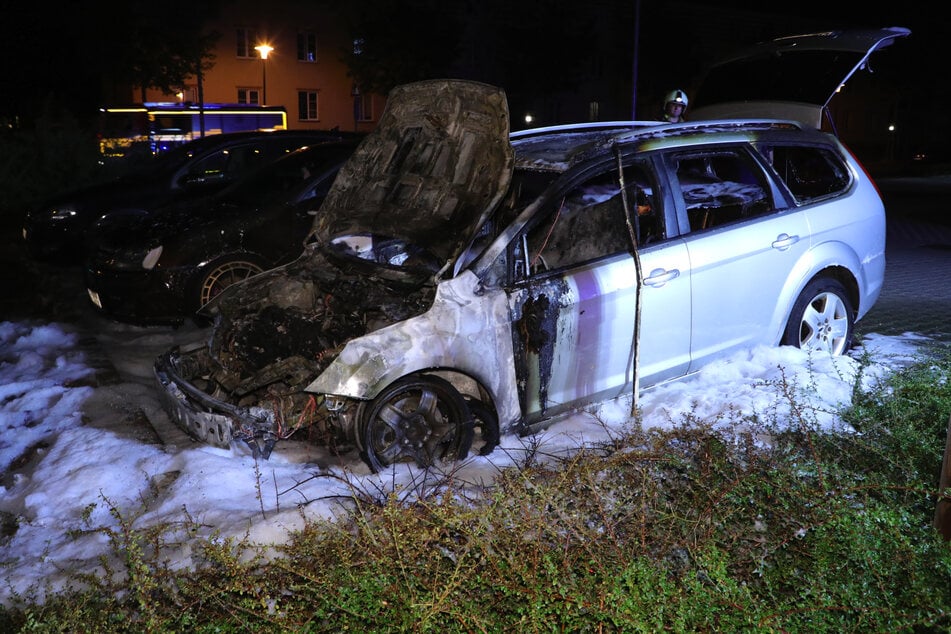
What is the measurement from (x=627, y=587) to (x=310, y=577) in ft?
3.75

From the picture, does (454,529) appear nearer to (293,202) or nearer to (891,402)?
(891,402)

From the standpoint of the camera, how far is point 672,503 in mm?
→ 3523

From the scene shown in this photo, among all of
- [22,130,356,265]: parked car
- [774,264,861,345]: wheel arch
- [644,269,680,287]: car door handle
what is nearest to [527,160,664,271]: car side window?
[644,269,680,287]: car door handle

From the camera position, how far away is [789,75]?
344 inches

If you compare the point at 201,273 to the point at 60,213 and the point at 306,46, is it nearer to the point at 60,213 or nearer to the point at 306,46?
the point at 60,213

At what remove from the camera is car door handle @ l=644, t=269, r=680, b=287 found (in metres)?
4.70

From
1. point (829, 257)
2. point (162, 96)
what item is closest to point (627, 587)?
point (829, 257)

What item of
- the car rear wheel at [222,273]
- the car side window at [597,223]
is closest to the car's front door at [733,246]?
the car side window at [597,223]

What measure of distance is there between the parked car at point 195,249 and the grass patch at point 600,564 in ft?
12.6

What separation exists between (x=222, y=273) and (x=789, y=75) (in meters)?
6.36

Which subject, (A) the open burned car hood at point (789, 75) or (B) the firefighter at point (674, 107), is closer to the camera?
(B) the firefighter at point (674, 107)

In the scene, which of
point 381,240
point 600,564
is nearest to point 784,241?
point 381,240

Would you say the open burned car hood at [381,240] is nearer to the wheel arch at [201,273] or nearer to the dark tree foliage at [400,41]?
the wheel arch at [201,273]

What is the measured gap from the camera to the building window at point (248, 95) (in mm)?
42594
